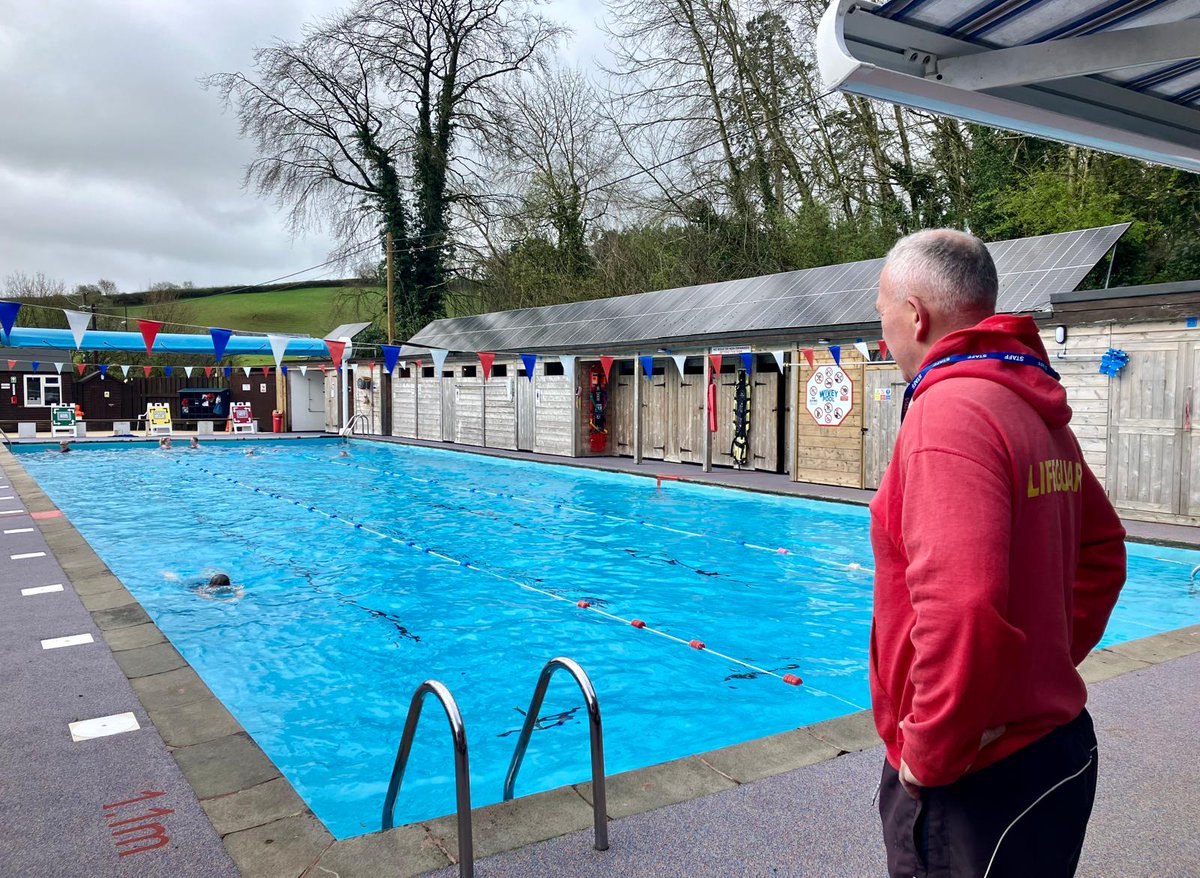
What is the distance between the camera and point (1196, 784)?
3.22 m

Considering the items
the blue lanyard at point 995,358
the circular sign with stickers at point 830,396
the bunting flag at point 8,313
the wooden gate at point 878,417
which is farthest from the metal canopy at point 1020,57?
the bunting flag at point 8,313

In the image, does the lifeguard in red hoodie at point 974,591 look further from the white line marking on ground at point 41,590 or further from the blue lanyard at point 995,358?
the white line marking on ground at point 41,590

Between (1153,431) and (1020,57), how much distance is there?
8.91m

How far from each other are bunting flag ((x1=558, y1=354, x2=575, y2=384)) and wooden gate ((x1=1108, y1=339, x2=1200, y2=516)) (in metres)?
10.5

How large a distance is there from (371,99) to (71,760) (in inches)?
1267

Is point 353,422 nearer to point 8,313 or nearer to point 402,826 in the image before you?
point 8,313

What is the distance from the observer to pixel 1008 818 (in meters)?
1.35

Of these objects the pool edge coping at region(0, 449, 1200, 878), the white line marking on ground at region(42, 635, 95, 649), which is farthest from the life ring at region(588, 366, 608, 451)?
the pool edge coping at region(0, 449, 1200, 878)

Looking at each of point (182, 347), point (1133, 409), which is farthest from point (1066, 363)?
point (182, 347)

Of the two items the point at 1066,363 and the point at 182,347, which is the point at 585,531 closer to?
the point at 1066,363

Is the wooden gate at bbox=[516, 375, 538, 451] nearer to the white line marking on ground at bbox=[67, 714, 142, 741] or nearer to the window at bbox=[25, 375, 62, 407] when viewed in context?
the white line marking on ground at bbox=[67, 714, 142, 741]

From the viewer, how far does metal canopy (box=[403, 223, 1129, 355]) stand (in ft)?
36.8

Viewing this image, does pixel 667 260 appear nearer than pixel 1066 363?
No

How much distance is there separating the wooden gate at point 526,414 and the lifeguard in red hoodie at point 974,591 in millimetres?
18960
